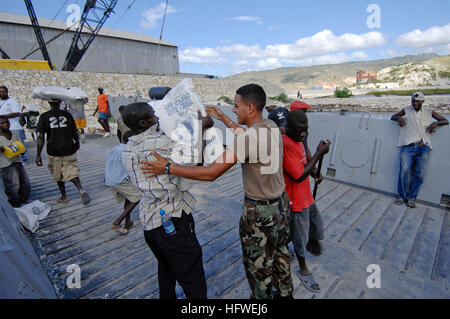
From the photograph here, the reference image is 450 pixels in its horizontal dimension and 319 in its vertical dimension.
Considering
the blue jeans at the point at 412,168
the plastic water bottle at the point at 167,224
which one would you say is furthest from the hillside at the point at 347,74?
the plastic water bottle at the point at 167,224

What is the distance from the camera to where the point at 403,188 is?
4.25 metres

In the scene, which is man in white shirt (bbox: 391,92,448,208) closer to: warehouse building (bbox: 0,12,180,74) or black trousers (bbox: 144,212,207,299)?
black trousers (bbox: 144,212,207,299)

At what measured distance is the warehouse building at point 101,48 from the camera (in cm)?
2542

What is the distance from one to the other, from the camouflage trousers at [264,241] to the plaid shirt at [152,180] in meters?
0.56

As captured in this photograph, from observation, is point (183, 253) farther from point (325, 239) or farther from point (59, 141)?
point (59, 141)

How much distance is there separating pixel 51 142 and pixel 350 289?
185 inches

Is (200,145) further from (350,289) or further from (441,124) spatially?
(441,124)

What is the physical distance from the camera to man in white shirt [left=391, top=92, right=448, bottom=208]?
4.05 metres

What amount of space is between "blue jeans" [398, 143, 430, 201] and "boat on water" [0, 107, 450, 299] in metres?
0.21

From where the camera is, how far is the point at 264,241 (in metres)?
1.84

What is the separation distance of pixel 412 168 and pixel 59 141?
617 centimetres

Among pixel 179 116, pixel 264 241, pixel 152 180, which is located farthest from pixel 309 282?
Result: pixel 179 116
